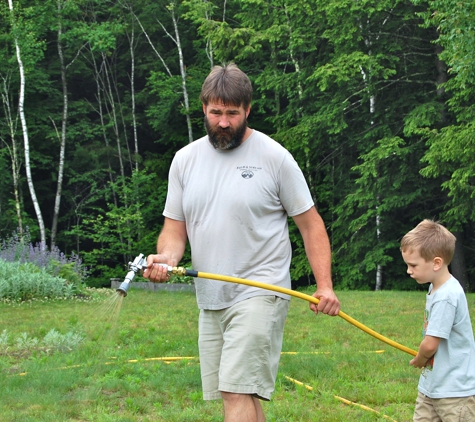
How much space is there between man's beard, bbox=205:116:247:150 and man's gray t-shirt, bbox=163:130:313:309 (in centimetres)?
5

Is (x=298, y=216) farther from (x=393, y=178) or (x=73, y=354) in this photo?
(x=393, y=178)

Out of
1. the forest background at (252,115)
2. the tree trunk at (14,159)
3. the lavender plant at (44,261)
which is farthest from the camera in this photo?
the tree trunk at (14,159)

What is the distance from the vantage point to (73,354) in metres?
6.83

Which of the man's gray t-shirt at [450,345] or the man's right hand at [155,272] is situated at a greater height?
the man's right hand at [155,272]

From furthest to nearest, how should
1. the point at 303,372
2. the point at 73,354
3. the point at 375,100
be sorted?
the point at 375,100
the point at 73,354
the point at 303,372

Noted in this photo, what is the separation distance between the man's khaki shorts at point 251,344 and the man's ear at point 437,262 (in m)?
0.72

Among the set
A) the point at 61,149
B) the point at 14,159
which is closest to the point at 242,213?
the point at 14,159

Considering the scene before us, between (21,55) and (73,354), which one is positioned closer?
(73,354)

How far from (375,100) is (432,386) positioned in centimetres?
1804

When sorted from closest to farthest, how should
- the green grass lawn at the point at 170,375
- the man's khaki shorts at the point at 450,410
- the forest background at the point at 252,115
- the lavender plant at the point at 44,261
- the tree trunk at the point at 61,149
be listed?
the man's khaki shorts at the point at 450,410
the green grass lawn at the point at 170,375
the lavender plant at the point at 44,261
the forest background at the point at 252,115
the tree trunk at the point at 61,149

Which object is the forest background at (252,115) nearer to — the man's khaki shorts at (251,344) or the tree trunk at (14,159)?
the tree trunk at (14,159)

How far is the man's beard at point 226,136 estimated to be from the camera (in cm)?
356

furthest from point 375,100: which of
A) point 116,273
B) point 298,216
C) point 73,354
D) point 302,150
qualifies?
point 298,216

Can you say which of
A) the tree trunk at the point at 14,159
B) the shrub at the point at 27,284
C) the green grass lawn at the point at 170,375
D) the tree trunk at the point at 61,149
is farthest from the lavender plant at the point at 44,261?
the tree trunk at the point at 61,149
